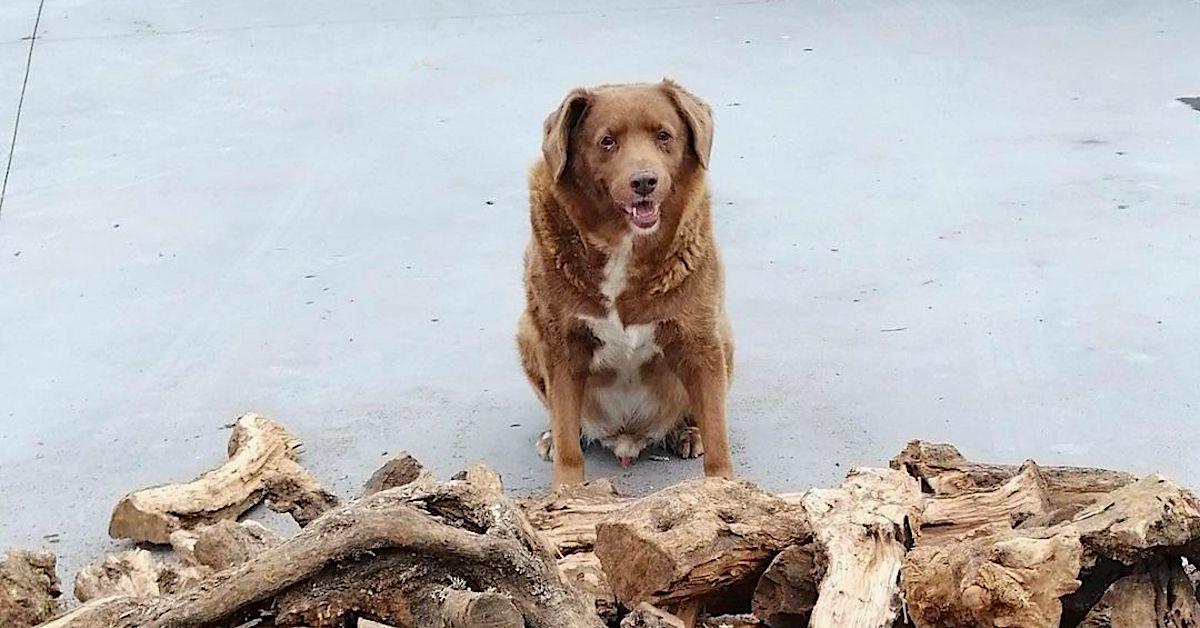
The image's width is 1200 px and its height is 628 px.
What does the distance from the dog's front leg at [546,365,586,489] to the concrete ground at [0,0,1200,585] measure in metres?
0.13

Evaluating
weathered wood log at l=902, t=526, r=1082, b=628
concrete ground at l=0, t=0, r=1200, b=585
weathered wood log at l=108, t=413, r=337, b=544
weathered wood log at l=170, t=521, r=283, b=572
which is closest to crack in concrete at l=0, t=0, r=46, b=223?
concrete ground at l=0, t=0, r=1200, b=585

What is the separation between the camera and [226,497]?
123 inches

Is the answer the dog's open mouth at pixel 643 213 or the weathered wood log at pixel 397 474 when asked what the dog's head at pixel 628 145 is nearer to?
the dog's open mouth at pixel 643 213

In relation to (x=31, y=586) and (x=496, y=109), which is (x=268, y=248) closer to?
(x=496, y=109)

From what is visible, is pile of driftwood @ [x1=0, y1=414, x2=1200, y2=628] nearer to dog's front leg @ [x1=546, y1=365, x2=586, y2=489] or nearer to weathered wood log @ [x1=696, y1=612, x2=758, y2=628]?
weathered wood log @ [x1=696, y1=612, x2=758, y2=628]

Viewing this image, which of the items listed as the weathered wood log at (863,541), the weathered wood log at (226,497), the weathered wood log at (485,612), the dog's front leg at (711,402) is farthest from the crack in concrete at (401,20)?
the weathered wood log at (485,612)

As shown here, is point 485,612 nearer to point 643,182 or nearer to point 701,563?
point 701,563

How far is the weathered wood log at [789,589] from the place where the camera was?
87.8 inches

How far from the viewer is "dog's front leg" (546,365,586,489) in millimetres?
3387

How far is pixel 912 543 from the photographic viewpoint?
2.27 m

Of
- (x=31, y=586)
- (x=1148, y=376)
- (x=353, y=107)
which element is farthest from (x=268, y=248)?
(x=1148, y=376)

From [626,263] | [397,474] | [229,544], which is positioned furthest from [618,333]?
[229,544]

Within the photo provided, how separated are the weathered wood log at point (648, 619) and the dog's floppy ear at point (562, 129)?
1369 mm

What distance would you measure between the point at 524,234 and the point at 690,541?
8.84 feet
